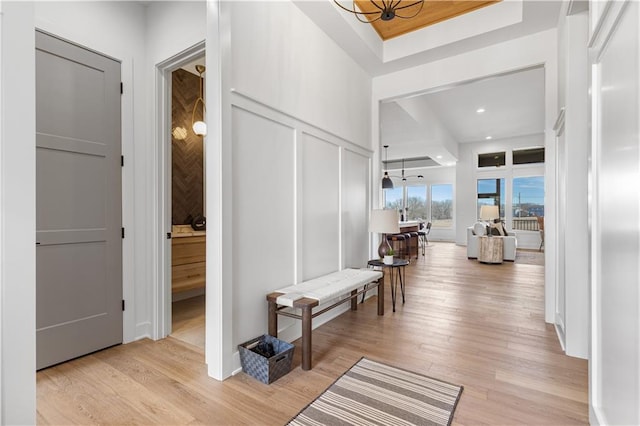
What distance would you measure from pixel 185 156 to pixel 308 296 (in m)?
2.92

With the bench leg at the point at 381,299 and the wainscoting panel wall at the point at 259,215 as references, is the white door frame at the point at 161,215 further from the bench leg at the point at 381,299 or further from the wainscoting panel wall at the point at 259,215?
the bench leg at the point at 381,299

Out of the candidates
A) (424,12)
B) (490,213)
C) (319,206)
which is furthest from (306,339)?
(490,213)

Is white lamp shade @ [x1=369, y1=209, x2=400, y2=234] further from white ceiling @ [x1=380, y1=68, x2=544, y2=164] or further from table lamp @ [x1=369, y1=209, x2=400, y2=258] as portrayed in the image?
white ceiling @ [x1=380, y1=68, x2=544, y2=164]

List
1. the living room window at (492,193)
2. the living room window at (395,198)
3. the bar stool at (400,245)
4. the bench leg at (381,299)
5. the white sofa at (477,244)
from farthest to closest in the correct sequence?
the living room window at (395,198)
the living room window at (492,193)
the bar stool at (400,245)
the white sofa at (477,244)
the bench leg at (381,299)

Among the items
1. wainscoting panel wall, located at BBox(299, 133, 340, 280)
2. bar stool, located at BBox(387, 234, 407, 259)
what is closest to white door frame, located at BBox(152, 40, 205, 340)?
wainscoting panel wall, located at BBox(299, 133, 340, 280)

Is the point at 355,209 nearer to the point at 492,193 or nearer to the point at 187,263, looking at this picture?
the point at 187,263

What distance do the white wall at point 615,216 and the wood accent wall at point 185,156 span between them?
4221 mm

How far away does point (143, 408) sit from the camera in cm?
186

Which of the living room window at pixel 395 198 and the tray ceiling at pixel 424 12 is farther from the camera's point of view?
the living room window at pixel 395 198

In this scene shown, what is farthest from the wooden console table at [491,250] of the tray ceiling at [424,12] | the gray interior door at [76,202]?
the gray interior door at [76,202]

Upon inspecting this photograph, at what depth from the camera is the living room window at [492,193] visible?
32.7 feet

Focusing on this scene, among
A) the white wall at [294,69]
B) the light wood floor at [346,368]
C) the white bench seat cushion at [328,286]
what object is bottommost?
the light wood floor at [346,368]

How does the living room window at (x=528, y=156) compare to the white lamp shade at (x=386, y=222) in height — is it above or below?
above

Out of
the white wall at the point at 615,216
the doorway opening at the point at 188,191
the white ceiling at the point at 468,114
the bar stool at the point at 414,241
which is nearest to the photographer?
the white wall at the point at 615,216
